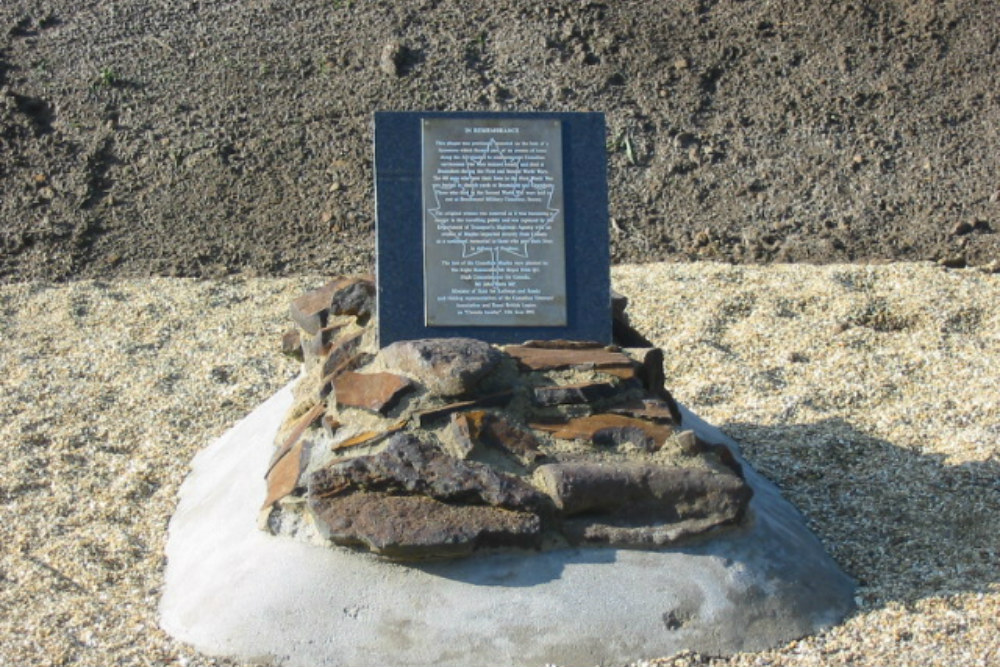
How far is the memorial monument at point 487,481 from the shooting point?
154 inches

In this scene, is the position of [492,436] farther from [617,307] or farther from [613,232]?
[613,232]

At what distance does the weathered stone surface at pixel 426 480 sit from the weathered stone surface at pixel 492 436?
90mm

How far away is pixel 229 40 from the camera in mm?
Answer: 10078

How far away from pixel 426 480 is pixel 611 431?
670 millimetres

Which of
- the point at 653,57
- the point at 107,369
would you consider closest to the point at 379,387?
the point at 107,369

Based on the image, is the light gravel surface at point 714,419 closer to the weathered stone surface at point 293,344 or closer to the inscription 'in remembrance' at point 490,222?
the weathered stone surface at point 293,344

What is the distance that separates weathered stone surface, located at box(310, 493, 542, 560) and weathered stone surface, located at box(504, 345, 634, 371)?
0.70 metres

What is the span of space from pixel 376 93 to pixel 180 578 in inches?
224

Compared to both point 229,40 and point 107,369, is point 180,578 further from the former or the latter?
point 229,40

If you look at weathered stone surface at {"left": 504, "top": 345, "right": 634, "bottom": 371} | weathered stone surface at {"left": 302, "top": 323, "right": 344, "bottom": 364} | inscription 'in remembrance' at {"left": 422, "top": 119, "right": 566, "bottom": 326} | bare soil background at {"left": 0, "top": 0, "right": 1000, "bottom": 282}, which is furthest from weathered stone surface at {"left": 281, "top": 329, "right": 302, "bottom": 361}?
bare soil background at {"left": 0, "top": 0, "right": 1000, "bottom": 282}

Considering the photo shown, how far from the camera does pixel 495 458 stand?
4246 millimetres

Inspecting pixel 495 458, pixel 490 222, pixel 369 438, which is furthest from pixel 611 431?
pixel 490 222

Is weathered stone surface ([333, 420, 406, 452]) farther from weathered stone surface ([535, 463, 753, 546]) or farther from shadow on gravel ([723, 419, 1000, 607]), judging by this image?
shadow on gravel ([723, 419, 1000, 607])

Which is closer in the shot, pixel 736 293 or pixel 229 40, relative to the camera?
pixel 736 293
